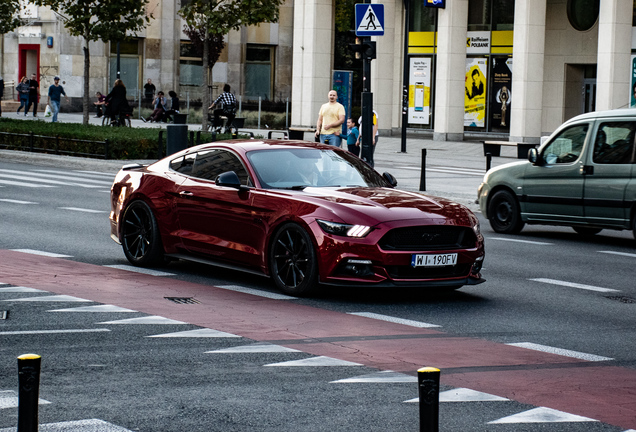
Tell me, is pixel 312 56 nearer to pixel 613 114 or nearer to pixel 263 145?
pixel 613 114

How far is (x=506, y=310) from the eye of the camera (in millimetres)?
9789

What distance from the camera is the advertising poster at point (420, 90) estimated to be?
46062 mm

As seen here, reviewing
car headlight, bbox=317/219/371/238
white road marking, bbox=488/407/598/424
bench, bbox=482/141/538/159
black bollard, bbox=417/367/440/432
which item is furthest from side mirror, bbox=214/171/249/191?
bench, bbox=482/141/538/159

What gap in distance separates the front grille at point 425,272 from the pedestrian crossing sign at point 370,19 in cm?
1099

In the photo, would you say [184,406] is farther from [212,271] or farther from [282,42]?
[282,42]

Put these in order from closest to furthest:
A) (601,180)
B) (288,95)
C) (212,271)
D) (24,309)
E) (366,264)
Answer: (24,309)
(366,264)
(212,271)
(601,180)
(288,95)

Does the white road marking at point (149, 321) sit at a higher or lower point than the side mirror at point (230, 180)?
lower

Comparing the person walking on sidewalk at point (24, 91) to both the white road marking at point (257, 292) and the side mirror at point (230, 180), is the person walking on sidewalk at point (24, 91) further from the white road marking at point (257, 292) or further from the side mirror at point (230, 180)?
the white road marking at point (257, 292)

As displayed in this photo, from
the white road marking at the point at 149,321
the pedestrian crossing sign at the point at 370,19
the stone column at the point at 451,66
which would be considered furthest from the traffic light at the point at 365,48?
the stone column at the point at 451,66

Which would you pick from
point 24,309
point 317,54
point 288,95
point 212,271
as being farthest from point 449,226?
point 288,95

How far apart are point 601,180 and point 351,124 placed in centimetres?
1097

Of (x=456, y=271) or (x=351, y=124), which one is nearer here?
(x=456, y=271)

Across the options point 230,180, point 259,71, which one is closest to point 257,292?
point 230,180

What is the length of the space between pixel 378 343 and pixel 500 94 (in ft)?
123
